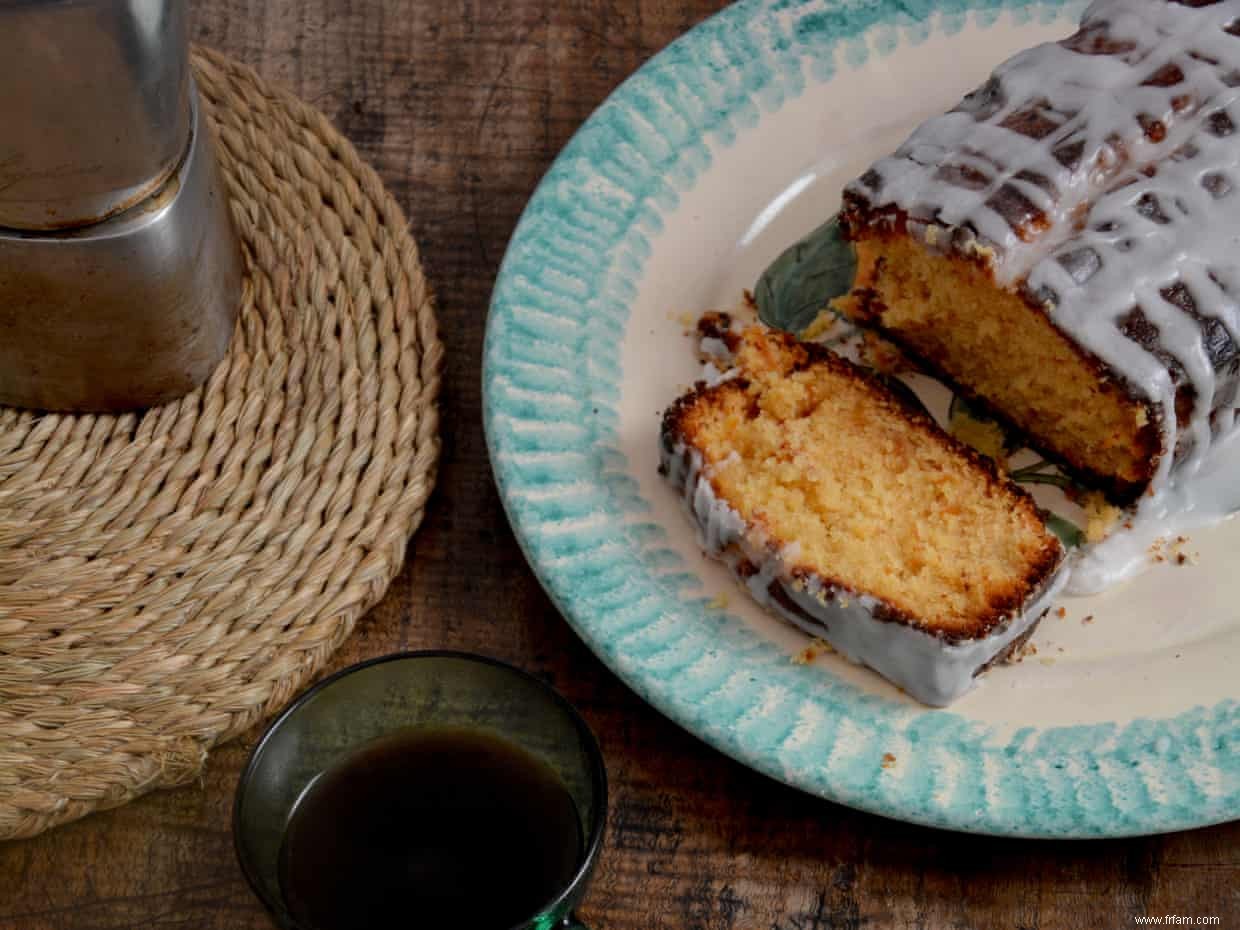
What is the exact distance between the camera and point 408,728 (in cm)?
199

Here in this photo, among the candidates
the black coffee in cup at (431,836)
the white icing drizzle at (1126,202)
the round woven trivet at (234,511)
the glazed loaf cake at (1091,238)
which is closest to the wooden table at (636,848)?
the round woven trivet at (234,511)

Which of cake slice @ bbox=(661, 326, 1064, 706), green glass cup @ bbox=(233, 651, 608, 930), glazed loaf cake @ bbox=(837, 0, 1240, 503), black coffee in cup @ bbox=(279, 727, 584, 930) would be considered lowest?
black coffee in cup @ bbox=(279, 727, 584, 930)

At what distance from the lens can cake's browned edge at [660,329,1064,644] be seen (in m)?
2.20

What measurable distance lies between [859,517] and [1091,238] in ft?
1.84

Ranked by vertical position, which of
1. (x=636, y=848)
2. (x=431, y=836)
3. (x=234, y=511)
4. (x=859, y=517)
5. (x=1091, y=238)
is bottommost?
(x=636, y=848)

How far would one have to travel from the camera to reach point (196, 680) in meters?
2.31

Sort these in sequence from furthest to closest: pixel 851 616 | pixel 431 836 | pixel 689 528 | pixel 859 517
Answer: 1. pixel 689 528
2. pixel 859 517
3. pixel 851 616
4. pixel 431 836

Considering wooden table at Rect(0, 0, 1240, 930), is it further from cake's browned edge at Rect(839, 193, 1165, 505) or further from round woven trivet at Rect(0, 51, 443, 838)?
cake's browned edge at Rect(839, 193, 1165, 505)

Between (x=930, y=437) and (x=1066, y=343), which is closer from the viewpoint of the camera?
(x=1066, y=343)

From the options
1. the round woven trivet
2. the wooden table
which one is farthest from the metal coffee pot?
the wooden table

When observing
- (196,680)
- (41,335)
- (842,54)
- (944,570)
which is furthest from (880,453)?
(41,335)

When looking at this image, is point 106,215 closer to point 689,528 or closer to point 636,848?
point 689,528

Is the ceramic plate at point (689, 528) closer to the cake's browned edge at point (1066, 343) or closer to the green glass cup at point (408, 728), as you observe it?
the cake's browned edge at point (1066, 343)

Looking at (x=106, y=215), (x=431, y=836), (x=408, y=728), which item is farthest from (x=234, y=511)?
(x=431, y=836)
